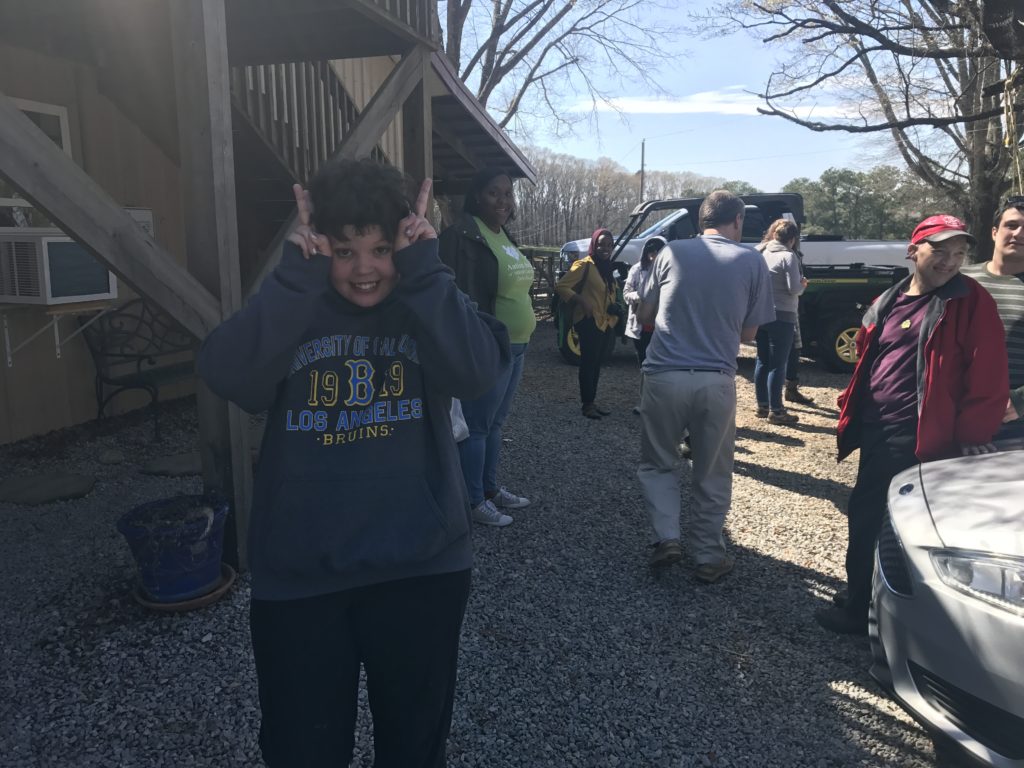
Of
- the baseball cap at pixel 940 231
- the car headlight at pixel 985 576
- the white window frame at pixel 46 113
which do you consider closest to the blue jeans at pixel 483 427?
the baseball cap at pixel 940 231

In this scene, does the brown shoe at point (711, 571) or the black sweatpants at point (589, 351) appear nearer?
the brown shoe at point (711, 571)

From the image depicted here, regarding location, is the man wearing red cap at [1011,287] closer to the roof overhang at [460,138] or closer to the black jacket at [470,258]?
the black jacket at [470,258]

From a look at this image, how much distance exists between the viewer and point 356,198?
153 cm

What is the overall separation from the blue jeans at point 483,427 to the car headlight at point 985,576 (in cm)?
214

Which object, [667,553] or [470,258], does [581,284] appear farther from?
[667,553]

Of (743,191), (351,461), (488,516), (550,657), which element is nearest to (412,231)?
(351,461)

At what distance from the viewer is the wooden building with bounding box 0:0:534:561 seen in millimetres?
3045

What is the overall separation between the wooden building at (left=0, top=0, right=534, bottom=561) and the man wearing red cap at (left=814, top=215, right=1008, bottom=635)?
2.75 metres

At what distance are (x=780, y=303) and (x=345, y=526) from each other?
6.00 m

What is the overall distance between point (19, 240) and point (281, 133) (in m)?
2.07

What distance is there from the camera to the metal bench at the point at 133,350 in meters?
5.97

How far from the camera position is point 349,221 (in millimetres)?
1540

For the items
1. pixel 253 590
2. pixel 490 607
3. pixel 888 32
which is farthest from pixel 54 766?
pixel 888 32

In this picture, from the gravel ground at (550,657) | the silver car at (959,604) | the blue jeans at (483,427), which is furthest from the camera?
the blue jeans at (483,427)
